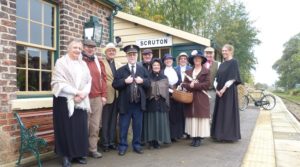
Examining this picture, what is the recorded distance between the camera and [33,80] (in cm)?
601

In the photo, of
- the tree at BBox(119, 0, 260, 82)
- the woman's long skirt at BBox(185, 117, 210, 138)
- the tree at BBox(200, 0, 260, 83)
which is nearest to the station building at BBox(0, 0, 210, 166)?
the woman's long skirt at BBox(185, 117, 210, 138)

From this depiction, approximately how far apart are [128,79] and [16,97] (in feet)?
5.91

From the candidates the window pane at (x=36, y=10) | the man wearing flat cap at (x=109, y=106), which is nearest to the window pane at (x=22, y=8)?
the window pane at (x=36, y=10)

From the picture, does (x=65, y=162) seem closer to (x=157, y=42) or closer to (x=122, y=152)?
(x=122, y=152)

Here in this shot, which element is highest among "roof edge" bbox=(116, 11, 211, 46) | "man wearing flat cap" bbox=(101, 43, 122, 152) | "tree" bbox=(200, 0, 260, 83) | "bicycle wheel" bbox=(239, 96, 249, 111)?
"tree" bbox=(200, 0, 260, 83)

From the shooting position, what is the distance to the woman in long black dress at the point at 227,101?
286 inches

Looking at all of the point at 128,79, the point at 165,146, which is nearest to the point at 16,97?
the point at 128,79

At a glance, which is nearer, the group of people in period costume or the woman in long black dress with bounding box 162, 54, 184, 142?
the group of people in period costume

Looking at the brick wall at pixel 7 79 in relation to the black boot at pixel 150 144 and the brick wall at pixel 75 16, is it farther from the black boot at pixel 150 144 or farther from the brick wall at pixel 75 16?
the black boot at pixel 150 144

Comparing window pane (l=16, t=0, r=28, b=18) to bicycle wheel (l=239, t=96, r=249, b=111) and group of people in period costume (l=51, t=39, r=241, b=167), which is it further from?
bicycle wheel (l=239, t=96, r=249, b=111)

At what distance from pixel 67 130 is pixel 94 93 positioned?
33.3 inches

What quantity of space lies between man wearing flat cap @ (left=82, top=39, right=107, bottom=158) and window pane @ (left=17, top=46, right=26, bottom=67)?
96 centimetres

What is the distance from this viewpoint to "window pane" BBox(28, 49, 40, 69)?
233 inches

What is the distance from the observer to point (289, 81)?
7694 centimetres
